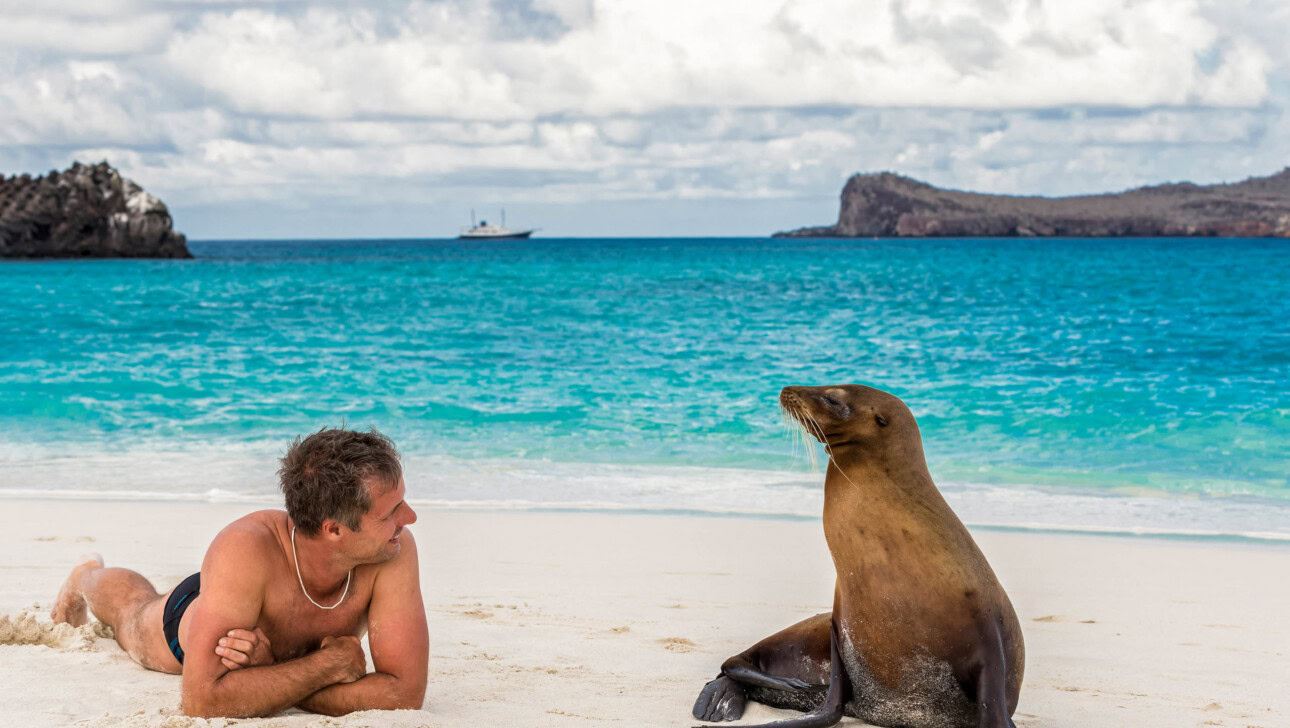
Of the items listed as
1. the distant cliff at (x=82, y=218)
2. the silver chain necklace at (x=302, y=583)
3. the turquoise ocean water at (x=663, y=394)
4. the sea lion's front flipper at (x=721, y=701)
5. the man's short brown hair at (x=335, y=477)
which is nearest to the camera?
the man's short brown hair at (x=335, y=477)

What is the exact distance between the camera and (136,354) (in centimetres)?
1973

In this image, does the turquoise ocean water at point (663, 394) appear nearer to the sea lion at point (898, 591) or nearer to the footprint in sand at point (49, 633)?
the footprint in sand at point (49, 633)

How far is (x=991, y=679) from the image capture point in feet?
11.3

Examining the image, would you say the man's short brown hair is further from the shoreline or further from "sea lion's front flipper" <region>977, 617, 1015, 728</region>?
the shoreline

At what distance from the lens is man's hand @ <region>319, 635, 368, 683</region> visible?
369 cm

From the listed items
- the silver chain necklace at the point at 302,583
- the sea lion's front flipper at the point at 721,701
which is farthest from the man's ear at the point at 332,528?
the sea lion's front flipper at the point at 721,701

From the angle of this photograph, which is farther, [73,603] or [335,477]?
[73,603]

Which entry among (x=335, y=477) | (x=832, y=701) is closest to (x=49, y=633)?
(x=335, y=477)

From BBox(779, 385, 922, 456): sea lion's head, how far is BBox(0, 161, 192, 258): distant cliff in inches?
2858

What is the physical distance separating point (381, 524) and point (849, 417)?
1.43m

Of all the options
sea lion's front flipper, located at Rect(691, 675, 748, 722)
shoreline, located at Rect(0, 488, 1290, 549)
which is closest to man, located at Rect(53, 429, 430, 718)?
sea lion's front flipper, located at Rect(691, 675, 748, 722)

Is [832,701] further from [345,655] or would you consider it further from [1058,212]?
[1058,212]

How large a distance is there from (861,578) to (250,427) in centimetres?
1028

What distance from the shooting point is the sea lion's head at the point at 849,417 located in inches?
142
